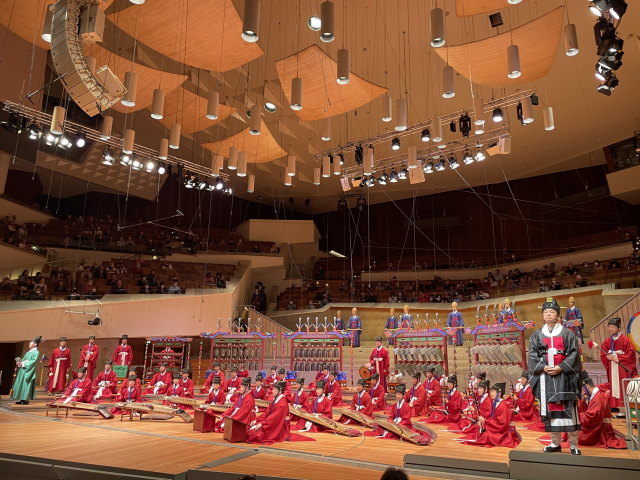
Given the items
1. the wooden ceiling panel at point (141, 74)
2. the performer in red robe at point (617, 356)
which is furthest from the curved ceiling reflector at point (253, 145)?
the performer in red robe at point (617, 356)

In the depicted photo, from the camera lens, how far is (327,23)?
23.1 ft

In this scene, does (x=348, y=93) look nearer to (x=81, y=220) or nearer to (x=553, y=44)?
(x=553, y=44)

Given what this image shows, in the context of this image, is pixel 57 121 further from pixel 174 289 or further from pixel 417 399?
pixel 417 399

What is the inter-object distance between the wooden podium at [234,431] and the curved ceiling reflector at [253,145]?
31.9 feet

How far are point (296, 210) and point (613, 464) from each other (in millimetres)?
24628

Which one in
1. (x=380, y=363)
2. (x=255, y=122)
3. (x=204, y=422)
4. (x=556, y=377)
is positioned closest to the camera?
(x=556, y=377)

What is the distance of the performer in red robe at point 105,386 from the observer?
36.0 feet

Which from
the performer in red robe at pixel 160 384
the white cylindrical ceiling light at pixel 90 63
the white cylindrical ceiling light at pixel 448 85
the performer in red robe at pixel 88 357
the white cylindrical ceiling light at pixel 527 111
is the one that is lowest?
the performer in red robe at pixel 160 384

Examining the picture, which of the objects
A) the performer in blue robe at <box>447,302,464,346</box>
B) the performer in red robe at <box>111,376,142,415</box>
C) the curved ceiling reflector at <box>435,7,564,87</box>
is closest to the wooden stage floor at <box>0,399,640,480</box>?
the performer in red robe at <box>111,376,142,415</box>

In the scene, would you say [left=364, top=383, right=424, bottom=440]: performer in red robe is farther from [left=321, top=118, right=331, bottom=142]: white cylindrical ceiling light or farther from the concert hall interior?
[left=321, top=118, right=331, bottom=142]: white cylindrical ceiling light

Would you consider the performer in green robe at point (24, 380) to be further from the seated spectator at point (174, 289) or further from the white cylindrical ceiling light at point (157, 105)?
the seated spectator at point (174, 289)

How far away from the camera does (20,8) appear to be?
373 inches

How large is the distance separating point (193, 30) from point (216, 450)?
8513mm

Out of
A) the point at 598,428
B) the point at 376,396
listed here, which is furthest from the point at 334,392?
the point at 598,428
